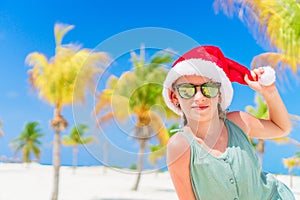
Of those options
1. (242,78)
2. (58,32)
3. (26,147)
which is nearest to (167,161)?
(242,78)

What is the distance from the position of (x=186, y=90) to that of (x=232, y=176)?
1.05 ft

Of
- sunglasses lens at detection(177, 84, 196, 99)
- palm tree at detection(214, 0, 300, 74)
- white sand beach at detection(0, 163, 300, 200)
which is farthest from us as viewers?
white sand beach at detection(0, 163, 300, 200)

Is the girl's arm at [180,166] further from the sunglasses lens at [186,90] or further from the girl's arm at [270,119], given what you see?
the girl's arm at [270,119]

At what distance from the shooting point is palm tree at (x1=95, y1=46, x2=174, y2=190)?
1.67 metres

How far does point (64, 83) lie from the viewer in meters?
17.5

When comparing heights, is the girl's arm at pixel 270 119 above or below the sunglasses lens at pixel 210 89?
below

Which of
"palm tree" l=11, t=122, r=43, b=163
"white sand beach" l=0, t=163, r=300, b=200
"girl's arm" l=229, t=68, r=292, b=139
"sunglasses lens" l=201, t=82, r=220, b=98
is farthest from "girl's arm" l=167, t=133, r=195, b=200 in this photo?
"palm tree" l=11, t=122, r=43, b=163

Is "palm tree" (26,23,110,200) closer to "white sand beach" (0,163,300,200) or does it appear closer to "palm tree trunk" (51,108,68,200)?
"palm tree trunk" (51,108,68,200)

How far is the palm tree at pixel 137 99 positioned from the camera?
1672 millimetres

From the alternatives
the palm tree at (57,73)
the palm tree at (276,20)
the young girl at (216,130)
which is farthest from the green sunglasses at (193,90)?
the palm tree at (57,73)

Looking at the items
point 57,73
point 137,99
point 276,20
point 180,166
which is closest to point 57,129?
point 57,73

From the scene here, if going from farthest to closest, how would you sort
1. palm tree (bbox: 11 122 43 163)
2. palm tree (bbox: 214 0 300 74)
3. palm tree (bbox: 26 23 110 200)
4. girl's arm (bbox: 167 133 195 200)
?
1. palm tree (bbox: 11 122 43 163)
2. palm tree (bbox: 26 23 110 200)
3. palm tree (bbox: 214 0 300 74)
4. girl's arm (bbox: 167 133 195 200)

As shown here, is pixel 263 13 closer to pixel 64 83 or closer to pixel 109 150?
pixel 64 83

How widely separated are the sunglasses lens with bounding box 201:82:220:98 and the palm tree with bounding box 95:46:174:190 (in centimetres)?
17
